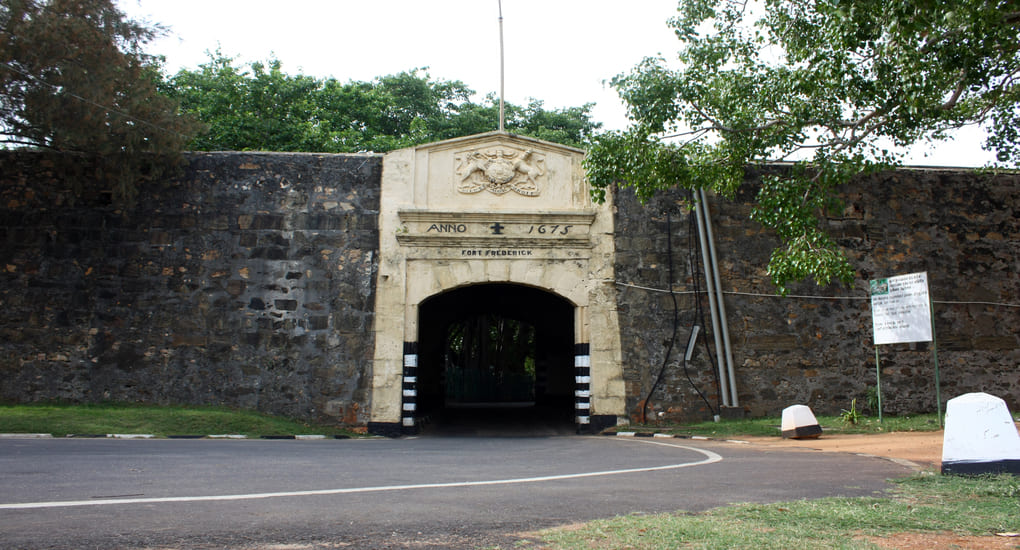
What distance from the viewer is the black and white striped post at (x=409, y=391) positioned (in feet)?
38.8

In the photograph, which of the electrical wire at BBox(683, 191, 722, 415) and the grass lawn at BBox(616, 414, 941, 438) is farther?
the electrical wire at BBox(683, 191, 722, 415)

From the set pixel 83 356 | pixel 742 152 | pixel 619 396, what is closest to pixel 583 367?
pixel 619 396

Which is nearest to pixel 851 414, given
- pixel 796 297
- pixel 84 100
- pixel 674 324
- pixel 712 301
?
pixel 796 297

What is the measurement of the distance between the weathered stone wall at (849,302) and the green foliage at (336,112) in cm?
1182

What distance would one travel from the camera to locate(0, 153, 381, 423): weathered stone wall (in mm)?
11688

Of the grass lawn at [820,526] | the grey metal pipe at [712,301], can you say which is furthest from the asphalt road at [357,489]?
the grey metal pipe at [712,301]

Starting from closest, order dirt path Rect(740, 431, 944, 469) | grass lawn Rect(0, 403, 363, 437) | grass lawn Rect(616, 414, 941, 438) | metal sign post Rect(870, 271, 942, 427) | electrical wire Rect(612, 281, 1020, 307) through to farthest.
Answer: dirt path Rect(740, 431, 944, 469), grass lawn Rect(0, 403, 363, 437), metal sign post Rect(870, 271, 942, 427), grass lawn Rect(616, 414, 941, 438), electrical wire Rect(612, 281, 1020, 307)

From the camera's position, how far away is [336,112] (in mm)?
23312

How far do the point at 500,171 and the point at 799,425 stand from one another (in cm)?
613

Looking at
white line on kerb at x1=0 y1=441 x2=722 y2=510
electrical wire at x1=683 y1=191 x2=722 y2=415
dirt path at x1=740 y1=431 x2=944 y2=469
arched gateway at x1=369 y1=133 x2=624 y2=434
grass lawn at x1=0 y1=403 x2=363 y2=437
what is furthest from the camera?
electrical wire at x1=683 y1=191 x2=722 y2=415

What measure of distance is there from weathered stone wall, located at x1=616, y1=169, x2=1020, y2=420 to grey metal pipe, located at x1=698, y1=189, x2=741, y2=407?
189 mm

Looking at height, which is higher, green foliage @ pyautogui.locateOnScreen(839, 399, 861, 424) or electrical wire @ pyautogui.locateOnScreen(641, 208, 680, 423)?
electrical wire @ pyautogui.locateOnScreen(641, 208, 680, 423)

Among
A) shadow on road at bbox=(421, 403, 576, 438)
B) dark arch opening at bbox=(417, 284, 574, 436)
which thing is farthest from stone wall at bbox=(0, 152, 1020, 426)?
dark arch opening at bbox=(417, 284, 574, 436)

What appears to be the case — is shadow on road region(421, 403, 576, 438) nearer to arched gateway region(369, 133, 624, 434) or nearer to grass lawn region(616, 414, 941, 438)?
arched gateway region(369, 133, 624, 434)
